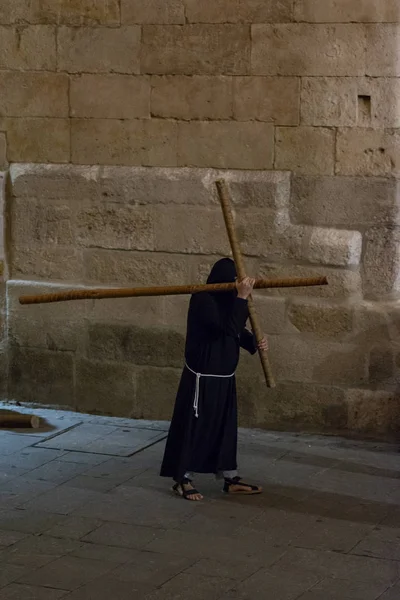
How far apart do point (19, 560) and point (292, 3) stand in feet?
14.4

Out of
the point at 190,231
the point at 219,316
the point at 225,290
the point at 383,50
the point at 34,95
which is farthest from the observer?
the point at 34,95

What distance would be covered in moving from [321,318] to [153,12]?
8.37ft

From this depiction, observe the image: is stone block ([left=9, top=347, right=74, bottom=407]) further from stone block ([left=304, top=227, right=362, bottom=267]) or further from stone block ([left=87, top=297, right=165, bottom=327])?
stone block ([left=304, top=227, right=362, bottom=267])

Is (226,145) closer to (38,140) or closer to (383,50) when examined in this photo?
(383,50)

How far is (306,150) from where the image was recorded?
26.7ft

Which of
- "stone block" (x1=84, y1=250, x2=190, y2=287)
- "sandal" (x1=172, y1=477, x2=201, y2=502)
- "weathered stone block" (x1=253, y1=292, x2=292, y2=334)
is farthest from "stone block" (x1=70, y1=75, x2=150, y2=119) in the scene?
"sandal" (x1=172, y1=477, x2=201, y2=502)

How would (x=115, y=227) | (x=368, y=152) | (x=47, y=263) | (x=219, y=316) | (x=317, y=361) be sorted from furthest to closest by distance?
(x=47, y=263)
(x=115, y=227)
(x=317, y=361)
(x=368, y=152)
(x=219, y=316)

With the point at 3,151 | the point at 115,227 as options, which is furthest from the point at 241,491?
the point at 3,151

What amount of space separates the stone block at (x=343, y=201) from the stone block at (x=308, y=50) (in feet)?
2.47

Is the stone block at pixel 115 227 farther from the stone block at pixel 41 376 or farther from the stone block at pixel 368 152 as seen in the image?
the stone block at pixel 368 152

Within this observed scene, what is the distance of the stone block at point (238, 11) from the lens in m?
8.08

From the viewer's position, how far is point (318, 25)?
315 inches

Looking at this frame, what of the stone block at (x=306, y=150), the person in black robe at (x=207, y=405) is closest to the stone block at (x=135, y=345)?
the stone block at (x=306, y=150)

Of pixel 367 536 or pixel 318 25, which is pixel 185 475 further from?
pixel 318 25
